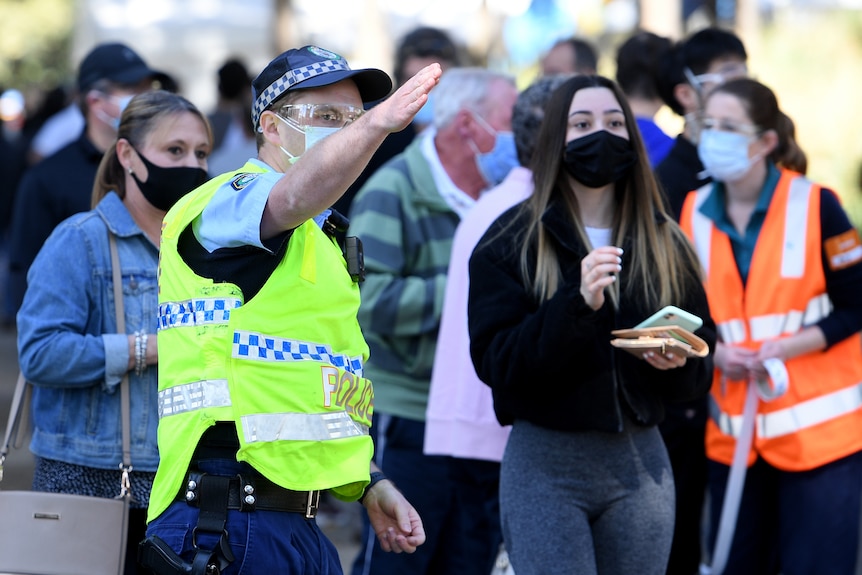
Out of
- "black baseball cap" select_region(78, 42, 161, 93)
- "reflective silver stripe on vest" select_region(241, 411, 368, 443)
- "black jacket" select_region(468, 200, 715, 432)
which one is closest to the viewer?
"reflective silver stripe on vest" select_region(241, 411, 368, 443)

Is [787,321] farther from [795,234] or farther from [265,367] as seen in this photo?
[265,367]

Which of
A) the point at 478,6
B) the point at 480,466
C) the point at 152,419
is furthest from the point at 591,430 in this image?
the point at 478,6

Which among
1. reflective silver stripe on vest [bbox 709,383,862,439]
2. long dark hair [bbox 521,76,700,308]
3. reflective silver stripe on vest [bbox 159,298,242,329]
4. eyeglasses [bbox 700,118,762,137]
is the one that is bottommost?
reflective silver stripe on vest [bbox 709,383,862,439]

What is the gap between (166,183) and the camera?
4.12 metres

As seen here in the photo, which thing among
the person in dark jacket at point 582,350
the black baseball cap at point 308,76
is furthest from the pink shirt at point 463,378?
the black baseball cap at point 308,76

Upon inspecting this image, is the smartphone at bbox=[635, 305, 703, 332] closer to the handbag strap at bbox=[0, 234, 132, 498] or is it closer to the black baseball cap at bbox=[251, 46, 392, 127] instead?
the black baseball cap at bbox=[251, 46, 392, 127]

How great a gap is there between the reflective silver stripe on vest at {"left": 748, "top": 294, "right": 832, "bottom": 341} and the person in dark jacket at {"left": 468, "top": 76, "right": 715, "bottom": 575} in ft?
2.64

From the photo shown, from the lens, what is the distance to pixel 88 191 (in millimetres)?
5797

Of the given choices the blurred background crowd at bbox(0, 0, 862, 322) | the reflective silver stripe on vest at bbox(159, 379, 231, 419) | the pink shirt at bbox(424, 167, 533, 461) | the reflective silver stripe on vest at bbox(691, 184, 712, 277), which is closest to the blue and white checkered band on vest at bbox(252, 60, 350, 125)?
the reflective silver stripe on vest at bbox(159, 379, 231, 419)

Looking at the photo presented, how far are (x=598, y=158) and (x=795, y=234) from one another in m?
1.17

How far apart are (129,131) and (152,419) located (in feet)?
3.12

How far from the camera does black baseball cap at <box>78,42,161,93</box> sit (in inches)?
236

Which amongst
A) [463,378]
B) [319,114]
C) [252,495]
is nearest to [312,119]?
[319,114]

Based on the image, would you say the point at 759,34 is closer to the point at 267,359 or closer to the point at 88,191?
the point at 88,191
